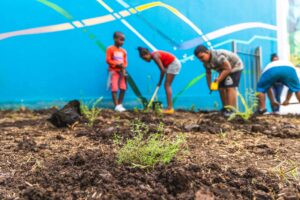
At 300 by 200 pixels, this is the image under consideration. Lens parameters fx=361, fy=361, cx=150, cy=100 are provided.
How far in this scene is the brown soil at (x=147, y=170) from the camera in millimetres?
1674

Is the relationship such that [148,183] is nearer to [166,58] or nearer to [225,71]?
[225,71]

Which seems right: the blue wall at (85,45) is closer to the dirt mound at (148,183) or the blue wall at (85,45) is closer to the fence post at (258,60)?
the fence post at (258,60)

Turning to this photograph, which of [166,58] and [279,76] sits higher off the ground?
[166,58]

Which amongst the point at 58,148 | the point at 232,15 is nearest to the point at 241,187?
the point at 58,148

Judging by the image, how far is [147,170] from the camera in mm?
1896

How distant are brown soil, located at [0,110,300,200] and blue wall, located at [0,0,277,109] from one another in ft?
9.65

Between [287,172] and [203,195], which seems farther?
[287,172]

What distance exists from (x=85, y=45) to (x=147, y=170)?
4858 millimetres

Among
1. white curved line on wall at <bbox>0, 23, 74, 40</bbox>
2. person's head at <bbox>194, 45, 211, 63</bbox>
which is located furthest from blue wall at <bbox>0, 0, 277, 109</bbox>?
person's head at <bbox>194, 45, 211, 63</bbox>

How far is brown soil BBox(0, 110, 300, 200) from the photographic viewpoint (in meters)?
1.67

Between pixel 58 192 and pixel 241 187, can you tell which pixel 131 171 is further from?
pixel 241 187

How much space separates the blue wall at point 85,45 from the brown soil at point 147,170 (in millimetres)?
2942

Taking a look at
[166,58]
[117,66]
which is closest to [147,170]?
[117,66]

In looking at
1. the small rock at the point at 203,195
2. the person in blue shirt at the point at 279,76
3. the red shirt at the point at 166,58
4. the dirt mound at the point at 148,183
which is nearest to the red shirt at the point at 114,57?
the red shirt at the point at 166,58
